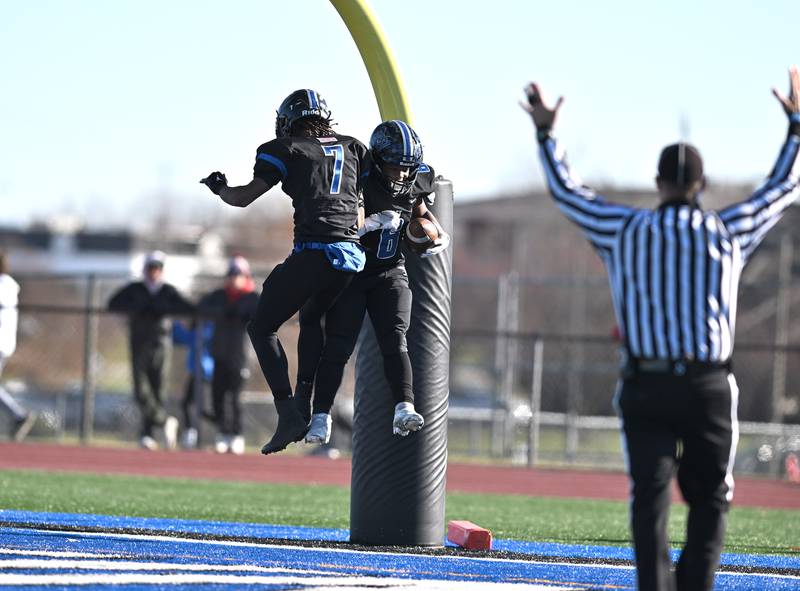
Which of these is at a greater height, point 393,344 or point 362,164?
point 362,164

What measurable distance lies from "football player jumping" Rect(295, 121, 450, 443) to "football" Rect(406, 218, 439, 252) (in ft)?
0.11

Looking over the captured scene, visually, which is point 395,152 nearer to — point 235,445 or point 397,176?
point 397,176

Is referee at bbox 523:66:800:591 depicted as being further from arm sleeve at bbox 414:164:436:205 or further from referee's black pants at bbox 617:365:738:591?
arm sleeve at bbox 414:164:436:205

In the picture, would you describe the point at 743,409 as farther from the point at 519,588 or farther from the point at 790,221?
the point at 519,588

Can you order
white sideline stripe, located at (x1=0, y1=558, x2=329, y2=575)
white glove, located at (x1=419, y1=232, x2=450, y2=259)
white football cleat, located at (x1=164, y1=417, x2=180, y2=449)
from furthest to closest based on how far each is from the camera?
white football cleat, located at (x1=164, y1=417, x2=180, y2=449) < white glove, located at (x1=419, y1=232, x2=450, y2=259) < white sideline stripe, located at (x1=0, y1=558, x2=329, y2=575)

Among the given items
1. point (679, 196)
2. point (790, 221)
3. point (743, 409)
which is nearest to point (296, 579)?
point (679, 196)

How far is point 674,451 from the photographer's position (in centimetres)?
524

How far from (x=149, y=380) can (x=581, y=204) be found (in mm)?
12369

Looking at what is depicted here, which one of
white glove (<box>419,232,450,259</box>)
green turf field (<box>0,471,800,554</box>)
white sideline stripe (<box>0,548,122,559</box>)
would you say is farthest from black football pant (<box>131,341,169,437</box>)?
white sideline stripe (<box>0,548,122,559</box>)

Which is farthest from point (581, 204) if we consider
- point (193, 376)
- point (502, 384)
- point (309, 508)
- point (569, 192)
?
point (502, 384)

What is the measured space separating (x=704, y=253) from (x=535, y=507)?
7271mm

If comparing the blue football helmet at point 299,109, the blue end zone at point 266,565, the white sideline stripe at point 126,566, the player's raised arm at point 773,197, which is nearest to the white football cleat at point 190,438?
the blue end zone at point 266,565

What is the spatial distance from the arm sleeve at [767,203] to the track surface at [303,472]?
8.62 meters

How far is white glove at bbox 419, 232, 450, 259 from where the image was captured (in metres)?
7.59
